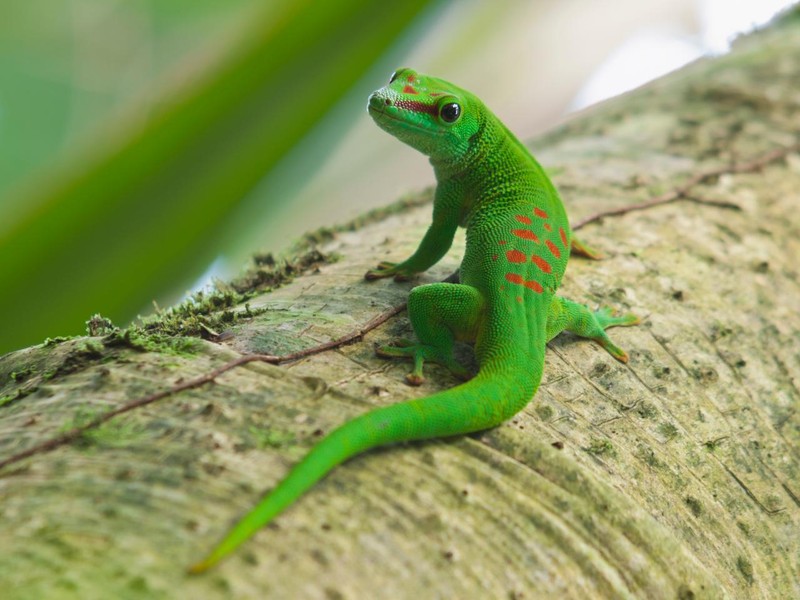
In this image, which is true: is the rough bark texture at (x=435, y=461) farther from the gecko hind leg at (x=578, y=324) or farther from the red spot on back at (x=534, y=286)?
the red spot on back at (x=534, y=286)

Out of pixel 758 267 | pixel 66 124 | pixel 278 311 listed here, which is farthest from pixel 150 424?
pixel 758 267

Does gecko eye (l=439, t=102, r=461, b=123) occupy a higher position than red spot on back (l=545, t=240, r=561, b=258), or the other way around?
gecko eye (l=439, t=102, r=461, b=123)

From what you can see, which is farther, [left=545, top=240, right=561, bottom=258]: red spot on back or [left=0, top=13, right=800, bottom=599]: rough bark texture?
[left=545, top=240, right=561, bottom=258]: red spot on back

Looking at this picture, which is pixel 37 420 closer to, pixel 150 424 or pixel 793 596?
pixel 150 424

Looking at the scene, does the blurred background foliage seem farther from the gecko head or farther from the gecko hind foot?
the gecko hind foot

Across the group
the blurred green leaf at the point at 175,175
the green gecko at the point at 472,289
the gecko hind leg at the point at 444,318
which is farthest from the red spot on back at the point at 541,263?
the blurred green leaf at the point at 175,175

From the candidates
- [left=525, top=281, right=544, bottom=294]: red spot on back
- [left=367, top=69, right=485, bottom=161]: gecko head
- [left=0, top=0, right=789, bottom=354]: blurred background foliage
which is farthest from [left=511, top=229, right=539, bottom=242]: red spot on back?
[left=0, top=0, right=789, bottom=354]: blurred background foliage
